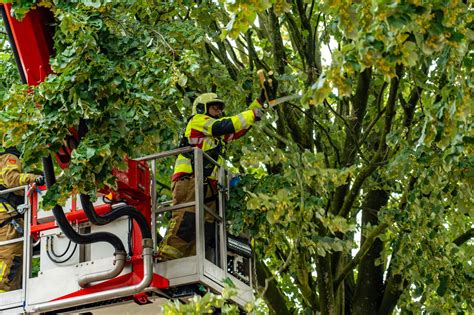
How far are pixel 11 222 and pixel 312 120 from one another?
4.12m

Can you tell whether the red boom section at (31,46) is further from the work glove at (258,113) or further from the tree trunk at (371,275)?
the tree trunk at (371,275)

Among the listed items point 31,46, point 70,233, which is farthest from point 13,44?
point 70,233

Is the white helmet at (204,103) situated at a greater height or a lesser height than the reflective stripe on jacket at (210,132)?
greater

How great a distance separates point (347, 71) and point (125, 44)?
3.52 metres

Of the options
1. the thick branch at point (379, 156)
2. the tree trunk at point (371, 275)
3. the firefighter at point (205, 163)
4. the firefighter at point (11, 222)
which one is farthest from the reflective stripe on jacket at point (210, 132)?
the tree trunk at point (371, 275)

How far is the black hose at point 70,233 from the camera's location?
9.79 meters

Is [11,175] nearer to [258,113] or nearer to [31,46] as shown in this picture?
[31,46]

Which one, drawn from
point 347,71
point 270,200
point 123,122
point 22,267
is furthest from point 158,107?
point 347,71

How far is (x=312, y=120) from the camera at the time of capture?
44.1 ft

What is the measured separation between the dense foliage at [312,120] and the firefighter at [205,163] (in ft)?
0.79

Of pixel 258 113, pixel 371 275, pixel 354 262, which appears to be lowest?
pixel 371 275

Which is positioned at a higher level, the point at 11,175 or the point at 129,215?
the point at 11,175

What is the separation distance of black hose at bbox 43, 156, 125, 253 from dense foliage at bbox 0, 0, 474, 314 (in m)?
0.31

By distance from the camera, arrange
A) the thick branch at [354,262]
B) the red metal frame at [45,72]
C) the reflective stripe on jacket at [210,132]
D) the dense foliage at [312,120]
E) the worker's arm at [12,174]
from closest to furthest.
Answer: the dense foliage at [312,120] → the red metal frame at [45,72] → the reflective stripe on jacket at [210,132] → the worker's arm at [12,174] → the thick branch at [354,262]
